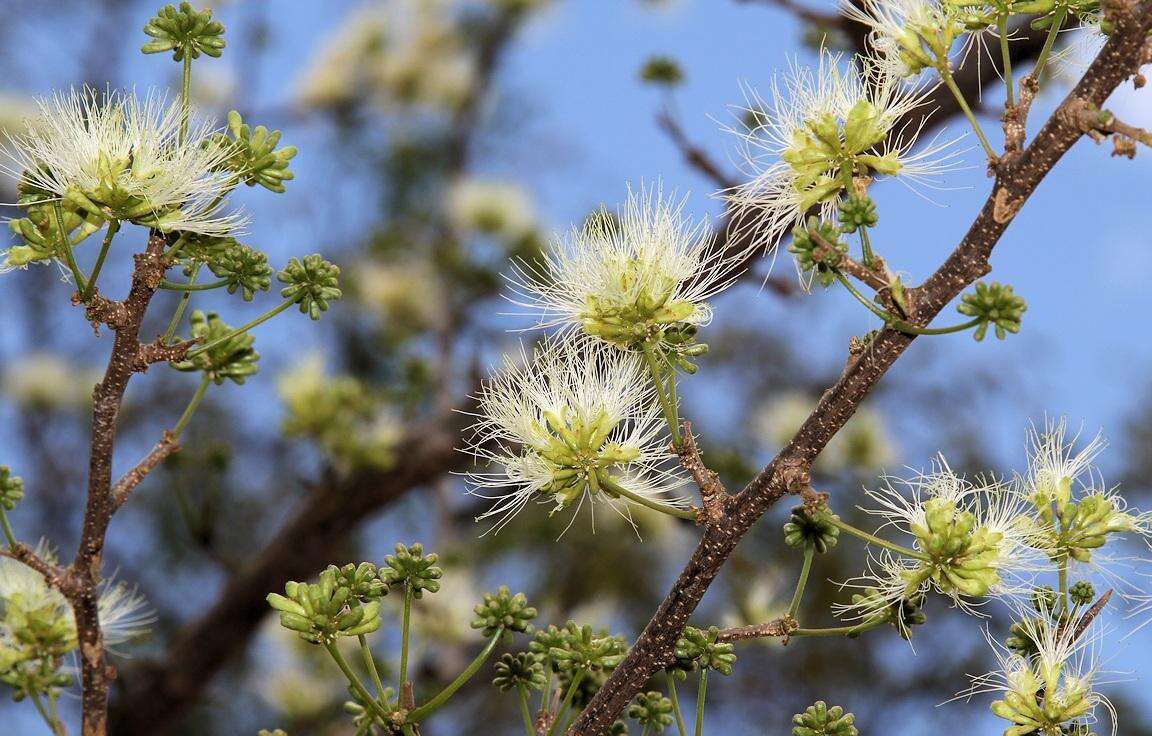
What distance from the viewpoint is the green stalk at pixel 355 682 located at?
5.35 feet

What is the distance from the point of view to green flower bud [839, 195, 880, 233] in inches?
63.0

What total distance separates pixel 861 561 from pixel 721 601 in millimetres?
1106

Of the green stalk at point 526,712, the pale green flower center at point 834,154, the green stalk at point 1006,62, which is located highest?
the green stalk at point 1006,62

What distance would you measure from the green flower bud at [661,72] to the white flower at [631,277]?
2095mm

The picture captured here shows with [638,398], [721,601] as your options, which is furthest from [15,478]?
[721,601]

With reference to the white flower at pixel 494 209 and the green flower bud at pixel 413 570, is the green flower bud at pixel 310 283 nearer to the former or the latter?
the green flower bud at pixel 413 570

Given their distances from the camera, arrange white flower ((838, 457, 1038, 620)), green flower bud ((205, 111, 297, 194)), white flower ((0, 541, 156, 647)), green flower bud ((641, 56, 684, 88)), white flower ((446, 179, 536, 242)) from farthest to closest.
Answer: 1. white flower ((446, 179, 536, 242))
2. green flower bud ((641, 56, 684, 88))
3. white flower ((0, 541, 156, 647))
4. green flower bud ((205, 111, 297, 194))
5. white flower ((838, 457, 1038, 620))

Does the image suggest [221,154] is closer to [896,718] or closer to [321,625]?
[321,625]

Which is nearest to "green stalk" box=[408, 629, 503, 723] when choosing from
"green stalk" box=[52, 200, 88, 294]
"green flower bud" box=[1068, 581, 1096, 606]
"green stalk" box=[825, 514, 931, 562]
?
"green stalk" box=[825, 514, 931, 562]

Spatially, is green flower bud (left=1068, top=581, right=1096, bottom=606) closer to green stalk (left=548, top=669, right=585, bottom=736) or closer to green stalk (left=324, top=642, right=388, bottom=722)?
green stalk (left=548, top=669, right=585, bottom=736)

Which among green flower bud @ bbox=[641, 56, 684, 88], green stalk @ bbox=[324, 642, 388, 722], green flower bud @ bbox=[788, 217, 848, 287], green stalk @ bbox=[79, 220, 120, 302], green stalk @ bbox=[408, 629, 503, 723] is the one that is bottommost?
green stalk @ bbox=[324, 642, 388, 722]

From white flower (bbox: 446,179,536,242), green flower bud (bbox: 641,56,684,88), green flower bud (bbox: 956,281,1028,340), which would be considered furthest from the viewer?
white flower (bbox: 446,179,536,242)

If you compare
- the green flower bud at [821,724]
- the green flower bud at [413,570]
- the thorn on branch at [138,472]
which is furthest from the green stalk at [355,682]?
the green flower bud at [821,724]

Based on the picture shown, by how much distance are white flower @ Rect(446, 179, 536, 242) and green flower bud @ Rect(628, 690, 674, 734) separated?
4.89 meters
